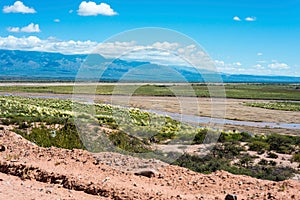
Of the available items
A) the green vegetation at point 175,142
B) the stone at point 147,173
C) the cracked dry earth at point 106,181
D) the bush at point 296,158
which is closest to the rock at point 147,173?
the stone at point 147,173

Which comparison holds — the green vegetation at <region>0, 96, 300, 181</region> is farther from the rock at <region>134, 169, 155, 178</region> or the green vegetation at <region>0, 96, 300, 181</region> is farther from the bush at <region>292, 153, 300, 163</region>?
the rock at <region>134, 169, 155, 178</region>

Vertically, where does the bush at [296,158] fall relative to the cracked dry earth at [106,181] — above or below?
below

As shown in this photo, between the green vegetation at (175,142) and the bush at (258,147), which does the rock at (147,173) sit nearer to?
the green vegetation at (175,142)

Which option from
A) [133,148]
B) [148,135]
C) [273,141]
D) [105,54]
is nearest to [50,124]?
[148,135]

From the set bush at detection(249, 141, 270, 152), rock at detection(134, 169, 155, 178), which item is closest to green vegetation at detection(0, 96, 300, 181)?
bush at detection(249, 141, 270, 152)

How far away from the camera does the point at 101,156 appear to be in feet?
44.6

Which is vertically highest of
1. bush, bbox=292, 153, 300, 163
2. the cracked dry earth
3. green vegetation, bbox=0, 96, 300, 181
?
the cracked dry earth

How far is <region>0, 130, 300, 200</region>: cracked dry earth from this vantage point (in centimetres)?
978

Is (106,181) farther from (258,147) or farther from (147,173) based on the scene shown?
(258,147)

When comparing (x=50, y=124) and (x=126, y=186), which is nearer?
(x=126, y=186)

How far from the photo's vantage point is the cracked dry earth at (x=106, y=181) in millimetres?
9781

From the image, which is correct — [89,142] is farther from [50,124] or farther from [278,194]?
[278,194]

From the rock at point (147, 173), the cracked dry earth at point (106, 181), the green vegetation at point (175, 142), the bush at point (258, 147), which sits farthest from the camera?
the bush at point (258, 147)

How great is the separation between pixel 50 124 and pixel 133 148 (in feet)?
29.0
